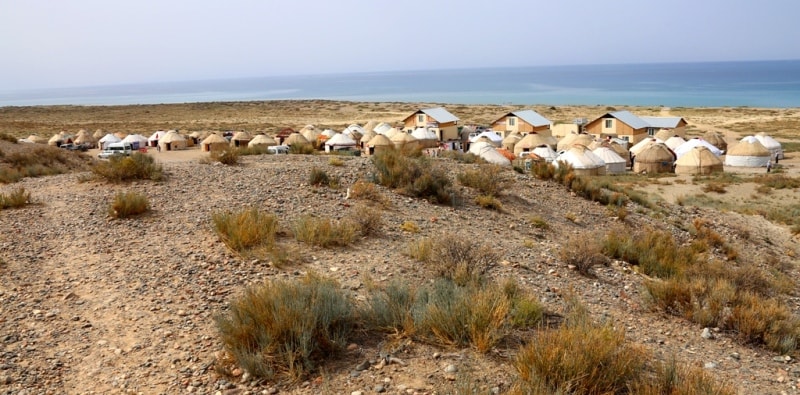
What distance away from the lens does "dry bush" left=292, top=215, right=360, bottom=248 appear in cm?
805

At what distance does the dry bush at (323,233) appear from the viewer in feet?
26.4

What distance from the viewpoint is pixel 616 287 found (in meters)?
7.90

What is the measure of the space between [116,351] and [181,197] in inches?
222

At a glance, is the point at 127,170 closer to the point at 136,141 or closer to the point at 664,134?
the point at 136,141

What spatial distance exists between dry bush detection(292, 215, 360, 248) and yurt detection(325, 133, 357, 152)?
29377mm

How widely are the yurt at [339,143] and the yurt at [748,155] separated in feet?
75.1

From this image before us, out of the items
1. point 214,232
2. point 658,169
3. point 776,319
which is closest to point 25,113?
point 658,169

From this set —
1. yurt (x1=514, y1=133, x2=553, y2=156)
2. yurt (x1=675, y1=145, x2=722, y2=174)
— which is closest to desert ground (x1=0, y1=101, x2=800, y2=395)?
yurt (x1=675, y1=145, x2=722, y2=174)

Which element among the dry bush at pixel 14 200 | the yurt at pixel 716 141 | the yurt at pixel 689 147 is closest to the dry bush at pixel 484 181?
the dry bush at pixel 14 200

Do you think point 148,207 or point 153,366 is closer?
point 153,366

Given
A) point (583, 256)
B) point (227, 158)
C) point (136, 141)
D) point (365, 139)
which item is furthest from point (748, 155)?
point (136, 141)

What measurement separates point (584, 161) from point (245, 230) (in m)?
25.4

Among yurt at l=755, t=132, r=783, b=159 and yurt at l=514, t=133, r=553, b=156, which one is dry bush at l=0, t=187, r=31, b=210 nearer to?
yurt at l=514, t=133, r=553, b=156

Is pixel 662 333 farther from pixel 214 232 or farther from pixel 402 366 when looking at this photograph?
pixel 214 232
